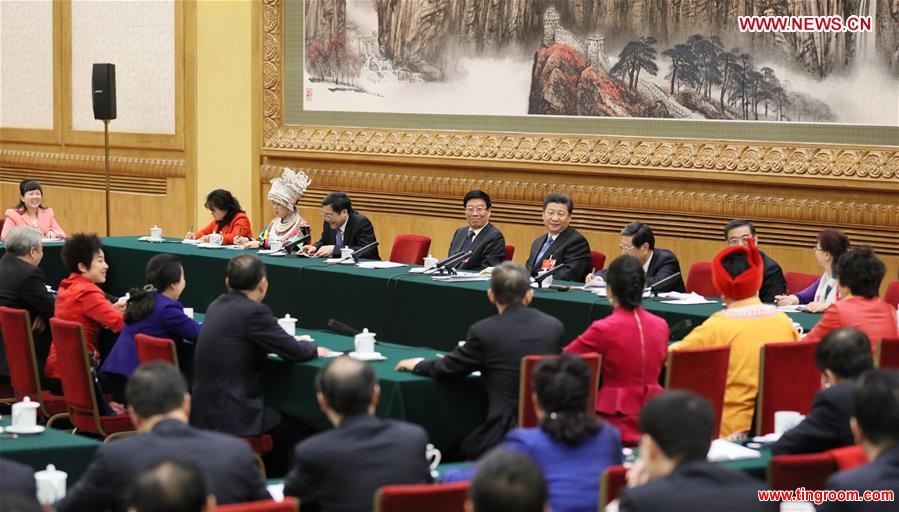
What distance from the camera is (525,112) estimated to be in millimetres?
11711

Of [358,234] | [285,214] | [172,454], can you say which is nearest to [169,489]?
[172,454]

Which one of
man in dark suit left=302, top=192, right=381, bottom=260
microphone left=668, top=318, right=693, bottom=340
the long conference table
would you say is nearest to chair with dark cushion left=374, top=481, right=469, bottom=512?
microphone left=668, top=318, right=693, bottom=340

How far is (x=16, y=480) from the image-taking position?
12.3 feet

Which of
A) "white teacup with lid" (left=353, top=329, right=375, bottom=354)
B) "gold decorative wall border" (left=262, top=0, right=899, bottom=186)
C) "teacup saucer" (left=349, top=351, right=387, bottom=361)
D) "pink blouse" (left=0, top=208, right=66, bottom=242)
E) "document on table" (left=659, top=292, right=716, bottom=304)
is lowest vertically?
"teacup saucer" (left=349, top=351, right=387, bottom=361)

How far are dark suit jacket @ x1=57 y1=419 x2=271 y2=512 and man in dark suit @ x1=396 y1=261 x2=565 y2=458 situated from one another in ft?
6.71

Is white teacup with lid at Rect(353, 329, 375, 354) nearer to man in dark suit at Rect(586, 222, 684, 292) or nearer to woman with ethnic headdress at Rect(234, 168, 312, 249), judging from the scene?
man in dark suit at Rect(586, 222, 684, 292)

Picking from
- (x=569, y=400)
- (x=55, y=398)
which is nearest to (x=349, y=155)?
(x=55, y=398)

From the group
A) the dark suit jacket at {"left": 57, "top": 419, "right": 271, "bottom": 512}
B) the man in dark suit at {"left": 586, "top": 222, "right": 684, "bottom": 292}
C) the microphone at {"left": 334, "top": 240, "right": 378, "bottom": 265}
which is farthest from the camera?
the microphone at {"left": 334, "top": 240, "right": 378, "bottom": 265}

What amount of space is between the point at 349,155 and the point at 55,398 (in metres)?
6.02

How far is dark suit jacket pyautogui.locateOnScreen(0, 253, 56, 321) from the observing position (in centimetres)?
805

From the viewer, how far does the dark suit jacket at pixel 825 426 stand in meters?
4.54

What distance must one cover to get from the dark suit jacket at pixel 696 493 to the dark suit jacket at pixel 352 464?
2.94 feet

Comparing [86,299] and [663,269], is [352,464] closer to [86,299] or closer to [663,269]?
[86,299]

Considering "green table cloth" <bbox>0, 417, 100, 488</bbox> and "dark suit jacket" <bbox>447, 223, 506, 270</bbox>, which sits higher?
"dark suit jacket" <bbox>447, 223, 506, 270</bbox>
